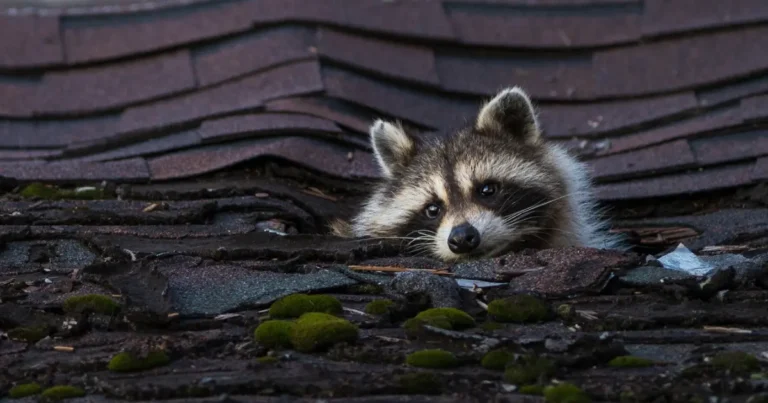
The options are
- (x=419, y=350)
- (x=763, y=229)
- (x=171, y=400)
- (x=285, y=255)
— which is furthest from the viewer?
(x=763, y=229)

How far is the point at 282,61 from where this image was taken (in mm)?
6266

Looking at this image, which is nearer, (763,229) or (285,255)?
(285,255)

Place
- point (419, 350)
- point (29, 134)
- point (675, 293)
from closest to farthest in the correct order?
point (419, 350)
point (675, 293)
point (29, 134)

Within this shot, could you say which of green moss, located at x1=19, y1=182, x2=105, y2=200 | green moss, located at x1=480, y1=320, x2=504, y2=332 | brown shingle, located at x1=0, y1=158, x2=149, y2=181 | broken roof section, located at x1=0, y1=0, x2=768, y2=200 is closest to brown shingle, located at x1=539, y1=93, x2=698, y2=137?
broken roof section, located at x1=0, y1=0, x2=768, y2=200

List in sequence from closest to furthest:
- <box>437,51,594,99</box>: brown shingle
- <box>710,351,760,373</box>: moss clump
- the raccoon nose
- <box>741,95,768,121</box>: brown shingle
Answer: <box>710,351,760,373</box>: moss clump < the raccoon nose < <box>741,95,768,121</box>: brown shingle < <box>437,51,594,99</box>: brown shingle

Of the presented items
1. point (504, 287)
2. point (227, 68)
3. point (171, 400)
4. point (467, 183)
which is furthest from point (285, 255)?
point (227, 68)

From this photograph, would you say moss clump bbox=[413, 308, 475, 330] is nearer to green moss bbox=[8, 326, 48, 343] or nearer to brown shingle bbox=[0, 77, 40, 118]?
green moss bbox=[8, 326, 48, 343]

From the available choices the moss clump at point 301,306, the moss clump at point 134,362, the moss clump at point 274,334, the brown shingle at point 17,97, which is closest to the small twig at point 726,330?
the moss clump at point 301,306

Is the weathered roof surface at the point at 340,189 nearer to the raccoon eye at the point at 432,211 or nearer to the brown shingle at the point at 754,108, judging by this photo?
the brown shingle at the point at 754,108

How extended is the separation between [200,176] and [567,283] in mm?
2427

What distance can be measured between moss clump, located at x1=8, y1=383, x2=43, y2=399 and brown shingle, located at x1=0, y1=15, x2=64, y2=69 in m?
3.86

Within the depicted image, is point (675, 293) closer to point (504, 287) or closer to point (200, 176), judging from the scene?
point (504, 287)

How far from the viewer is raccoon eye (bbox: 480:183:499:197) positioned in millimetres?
6035

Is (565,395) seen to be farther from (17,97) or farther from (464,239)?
(17,97)
